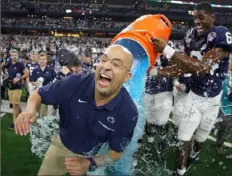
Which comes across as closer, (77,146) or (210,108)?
(77,146)

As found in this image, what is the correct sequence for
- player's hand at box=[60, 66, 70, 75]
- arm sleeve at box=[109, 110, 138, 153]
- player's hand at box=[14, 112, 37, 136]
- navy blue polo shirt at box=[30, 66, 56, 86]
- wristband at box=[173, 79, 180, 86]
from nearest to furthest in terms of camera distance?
1. player's hand at box=[14, 112, 37, 136]
2. arm sleeve at box=[109, 110, 138, 153]
3. wristband at box=[173, 79, 180, 86]
4. player's hand at box=[60, 66, 70, 75]
5. navy blue polo shirt at box=[30, 66, 56, 86]

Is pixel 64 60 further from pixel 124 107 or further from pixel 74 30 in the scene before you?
pixel 74 30

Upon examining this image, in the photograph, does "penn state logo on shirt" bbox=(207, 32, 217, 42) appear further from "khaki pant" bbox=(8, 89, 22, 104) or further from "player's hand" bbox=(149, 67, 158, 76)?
"khaki pant" bbox=(8, 89, 22, 104)

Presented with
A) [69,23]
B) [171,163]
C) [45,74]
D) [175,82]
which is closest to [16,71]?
[45,74]

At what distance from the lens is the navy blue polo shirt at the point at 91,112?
2.59 meters

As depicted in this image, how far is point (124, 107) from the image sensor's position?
8.54ft

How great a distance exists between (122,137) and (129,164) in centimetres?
114

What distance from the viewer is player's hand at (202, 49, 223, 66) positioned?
149 inches

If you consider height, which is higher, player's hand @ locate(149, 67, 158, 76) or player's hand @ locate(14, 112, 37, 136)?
player's hand @ locate(14, 112, 37, 136)

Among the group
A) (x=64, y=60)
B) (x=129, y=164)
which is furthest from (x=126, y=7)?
(x=129, y=164)

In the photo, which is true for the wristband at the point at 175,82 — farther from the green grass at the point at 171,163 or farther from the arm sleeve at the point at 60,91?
the arm sleeve at the point at 60,91

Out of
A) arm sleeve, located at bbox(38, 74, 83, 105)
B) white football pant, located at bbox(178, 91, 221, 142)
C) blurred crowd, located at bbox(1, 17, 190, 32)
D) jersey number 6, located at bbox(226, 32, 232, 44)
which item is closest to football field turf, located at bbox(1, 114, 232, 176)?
white football pant, located at bbox(178, 91, 221, 142)

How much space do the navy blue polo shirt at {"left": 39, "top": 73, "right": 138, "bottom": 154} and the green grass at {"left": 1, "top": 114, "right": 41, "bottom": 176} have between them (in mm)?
2213

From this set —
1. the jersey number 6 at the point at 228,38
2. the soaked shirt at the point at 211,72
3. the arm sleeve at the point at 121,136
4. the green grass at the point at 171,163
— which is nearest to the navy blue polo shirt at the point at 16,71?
the green grass at the point at 171,163
